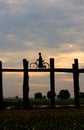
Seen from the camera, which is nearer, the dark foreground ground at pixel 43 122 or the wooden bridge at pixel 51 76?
the dark foreground ground at pixel 43 122

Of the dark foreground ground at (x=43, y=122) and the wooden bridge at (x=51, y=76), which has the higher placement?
the wooden bridge at (x=51, y=76)

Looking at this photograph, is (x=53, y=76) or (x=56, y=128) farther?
(x=53, y=76)

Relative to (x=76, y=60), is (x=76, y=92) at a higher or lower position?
lower

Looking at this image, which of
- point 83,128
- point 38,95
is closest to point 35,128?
point 83,128

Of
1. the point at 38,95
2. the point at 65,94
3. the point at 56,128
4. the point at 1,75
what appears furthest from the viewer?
the point at 38,95

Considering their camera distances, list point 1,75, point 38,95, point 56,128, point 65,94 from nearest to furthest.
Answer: point 56,128 → point 1,75 → point 65,94 → point 38,95

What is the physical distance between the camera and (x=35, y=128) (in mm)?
12227

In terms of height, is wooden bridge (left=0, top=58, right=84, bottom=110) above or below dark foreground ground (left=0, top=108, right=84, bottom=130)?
above

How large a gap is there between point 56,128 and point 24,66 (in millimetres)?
18284

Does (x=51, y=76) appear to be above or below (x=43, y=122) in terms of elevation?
above

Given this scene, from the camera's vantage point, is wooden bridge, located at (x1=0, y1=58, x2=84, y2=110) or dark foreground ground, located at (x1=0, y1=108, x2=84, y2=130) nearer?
dark foreground ground, located at (x1=0, y1=108, x2=84, y2=130)

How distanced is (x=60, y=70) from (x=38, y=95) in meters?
24.4

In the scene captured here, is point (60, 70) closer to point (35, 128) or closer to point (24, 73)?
point (24, 73)

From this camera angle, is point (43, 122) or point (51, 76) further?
point (51, 76)
